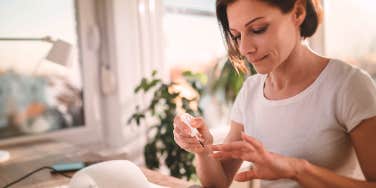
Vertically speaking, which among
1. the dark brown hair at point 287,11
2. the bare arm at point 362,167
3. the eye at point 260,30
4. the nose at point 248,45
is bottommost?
the bare arm at point 362,167

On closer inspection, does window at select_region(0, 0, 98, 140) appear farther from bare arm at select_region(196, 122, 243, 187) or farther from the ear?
the ear

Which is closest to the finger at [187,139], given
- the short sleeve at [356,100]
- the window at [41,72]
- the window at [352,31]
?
the short sleeve at [356,100]

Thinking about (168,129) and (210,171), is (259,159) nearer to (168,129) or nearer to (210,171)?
Answer: (210,171)

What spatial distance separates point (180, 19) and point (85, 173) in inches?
60.3

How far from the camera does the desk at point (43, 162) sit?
3.53ft

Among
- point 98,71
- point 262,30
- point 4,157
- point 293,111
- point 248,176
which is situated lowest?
point 4,157

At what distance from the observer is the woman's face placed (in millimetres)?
880

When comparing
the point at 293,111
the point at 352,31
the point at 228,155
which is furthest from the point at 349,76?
the point at 352,31

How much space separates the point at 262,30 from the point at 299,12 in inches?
5.2

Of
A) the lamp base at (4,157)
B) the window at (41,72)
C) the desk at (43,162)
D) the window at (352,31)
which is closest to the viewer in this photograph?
the desk at (43,162)

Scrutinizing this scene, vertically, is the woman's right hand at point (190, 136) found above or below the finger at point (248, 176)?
above

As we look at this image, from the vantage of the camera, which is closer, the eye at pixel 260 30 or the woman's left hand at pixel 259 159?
the woman's left hand at pixel 259 159

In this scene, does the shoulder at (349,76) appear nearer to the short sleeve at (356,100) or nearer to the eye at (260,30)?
the short sleeve at (356,100)

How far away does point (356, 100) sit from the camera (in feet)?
2.85
